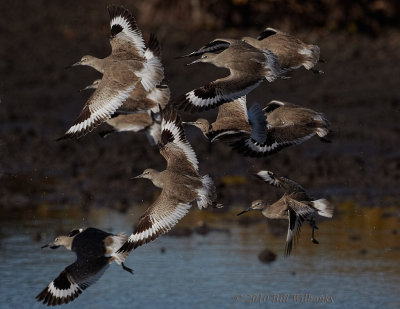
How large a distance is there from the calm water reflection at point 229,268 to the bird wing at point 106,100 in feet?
5.26

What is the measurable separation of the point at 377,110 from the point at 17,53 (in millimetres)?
6560

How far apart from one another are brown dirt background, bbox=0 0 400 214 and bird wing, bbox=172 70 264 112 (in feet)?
14.1

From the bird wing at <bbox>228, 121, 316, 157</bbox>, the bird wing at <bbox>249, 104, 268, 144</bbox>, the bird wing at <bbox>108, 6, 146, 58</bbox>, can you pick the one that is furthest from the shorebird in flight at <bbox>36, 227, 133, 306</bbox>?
the bird wing at <bbox>108, 6, 146, 58</bbox>

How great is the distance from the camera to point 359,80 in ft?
55.3

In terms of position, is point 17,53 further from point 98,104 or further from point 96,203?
point 98,104

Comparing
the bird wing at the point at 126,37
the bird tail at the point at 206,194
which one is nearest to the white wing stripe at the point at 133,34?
the bird wing at the point at 126,37

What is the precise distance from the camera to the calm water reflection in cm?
977

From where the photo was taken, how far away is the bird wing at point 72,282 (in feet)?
28.8

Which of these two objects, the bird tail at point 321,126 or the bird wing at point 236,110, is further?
the bird wing at point 236,110

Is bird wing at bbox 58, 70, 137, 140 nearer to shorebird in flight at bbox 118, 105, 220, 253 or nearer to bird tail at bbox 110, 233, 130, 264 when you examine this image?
shorebird in flight at bbox 118, 105, 220, 253

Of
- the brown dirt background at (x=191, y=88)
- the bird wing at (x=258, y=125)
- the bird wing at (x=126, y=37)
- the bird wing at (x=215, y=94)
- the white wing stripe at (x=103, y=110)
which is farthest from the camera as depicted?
the brown dirt background at (x=191, y=88)

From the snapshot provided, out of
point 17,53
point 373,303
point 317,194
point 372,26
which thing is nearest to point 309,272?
point 373,303

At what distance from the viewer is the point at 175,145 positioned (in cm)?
909

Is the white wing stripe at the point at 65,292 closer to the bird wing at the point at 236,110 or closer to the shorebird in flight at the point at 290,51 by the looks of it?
the bird wing at the point at 236,110
